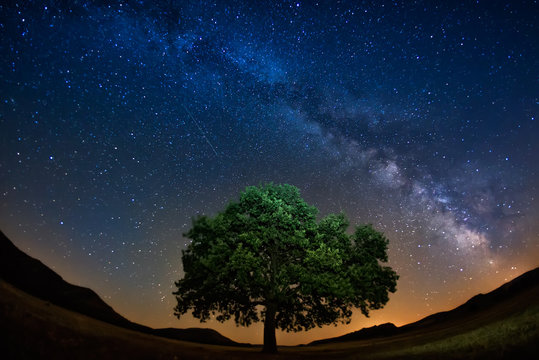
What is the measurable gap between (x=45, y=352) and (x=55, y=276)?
65800 mm

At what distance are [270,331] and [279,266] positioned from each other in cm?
481

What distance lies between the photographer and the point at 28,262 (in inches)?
2269

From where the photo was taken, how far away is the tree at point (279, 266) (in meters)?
20.1

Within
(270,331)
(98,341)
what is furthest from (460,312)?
(98,341)

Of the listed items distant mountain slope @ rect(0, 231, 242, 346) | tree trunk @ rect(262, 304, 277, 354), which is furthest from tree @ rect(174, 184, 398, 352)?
distant mountain slope @ rect(0, 231, 242, 346)

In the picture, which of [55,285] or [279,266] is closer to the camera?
[279,266]

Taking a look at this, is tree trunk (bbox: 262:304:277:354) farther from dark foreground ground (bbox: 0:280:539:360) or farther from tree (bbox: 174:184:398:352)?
dark foreground ground (bbox: 0:280:539:360)

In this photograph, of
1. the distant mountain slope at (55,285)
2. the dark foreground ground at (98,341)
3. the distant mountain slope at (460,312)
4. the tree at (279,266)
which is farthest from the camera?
the distant mountain slope at (55,285)

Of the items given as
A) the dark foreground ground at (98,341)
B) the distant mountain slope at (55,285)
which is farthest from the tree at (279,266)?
the distant mountain slope at (55,285)

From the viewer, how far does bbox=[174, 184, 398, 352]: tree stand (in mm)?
20109

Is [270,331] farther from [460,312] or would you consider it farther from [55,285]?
[460,312]

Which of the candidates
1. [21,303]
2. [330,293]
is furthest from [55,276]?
[330,293]

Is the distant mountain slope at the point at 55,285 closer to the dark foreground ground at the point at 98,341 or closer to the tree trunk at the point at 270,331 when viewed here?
the tree trunk at the point at 270,331

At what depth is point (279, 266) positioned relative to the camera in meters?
23.0
